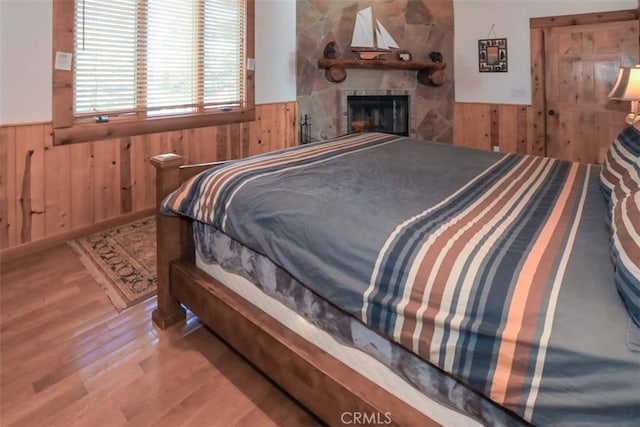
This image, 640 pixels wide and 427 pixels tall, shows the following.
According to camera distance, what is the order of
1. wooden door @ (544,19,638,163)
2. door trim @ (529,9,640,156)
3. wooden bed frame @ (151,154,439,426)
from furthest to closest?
1. door trim @ (529,9,640,156)
2. wooden door @ (544,19,638,163)
3. wooden bed frame @ (151,154,439,426)

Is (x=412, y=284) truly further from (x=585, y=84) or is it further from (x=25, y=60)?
(x=585, y=84)

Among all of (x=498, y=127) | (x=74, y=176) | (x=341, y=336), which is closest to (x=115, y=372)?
(x=341, y=336)

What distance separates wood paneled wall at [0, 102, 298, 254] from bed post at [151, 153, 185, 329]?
153cm

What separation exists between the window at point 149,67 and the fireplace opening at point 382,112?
1526mm

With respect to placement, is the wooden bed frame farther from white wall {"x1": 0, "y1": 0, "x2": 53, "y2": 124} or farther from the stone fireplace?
the stone fireplace

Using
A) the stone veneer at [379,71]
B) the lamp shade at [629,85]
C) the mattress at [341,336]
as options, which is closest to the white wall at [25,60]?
the mattress at [341,336]

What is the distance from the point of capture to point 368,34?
5.05m

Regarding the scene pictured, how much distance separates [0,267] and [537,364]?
330 centimetres

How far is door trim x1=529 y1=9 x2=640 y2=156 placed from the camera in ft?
14.5

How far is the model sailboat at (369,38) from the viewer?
500 centimetres

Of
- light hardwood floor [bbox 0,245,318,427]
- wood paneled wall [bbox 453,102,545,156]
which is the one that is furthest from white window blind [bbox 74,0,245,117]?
wood paneled wall [bbox 453,102,545,156]

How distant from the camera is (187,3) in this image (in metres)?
3.81

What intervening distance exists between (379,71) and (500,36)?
153 cm

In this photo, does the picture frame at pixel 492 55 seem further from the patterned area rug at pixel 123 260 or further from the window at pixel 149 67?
the patterned area rug at pixel 123 260
